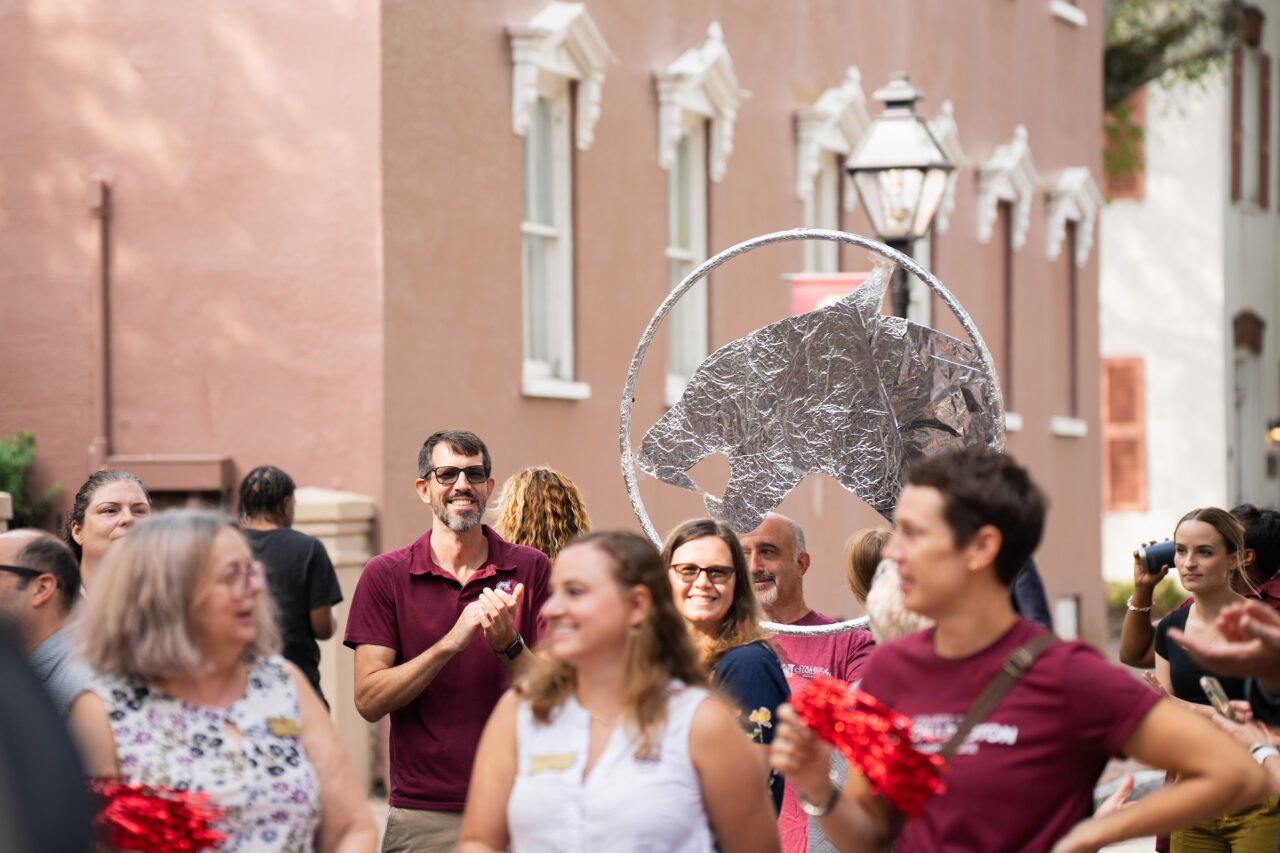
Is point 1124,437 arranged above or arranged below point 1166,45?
below

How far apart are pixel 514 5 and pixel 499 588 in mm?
6936

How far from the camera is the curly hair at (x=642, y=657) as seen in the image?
352cm

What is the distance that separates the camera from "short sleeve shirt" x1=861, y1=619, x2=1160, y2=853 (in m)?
3.27

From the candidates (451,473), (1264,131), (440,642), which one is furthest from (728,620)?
(1264,131)

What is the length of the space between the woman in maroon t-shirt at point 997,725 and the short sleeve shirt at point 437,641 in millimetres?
1743

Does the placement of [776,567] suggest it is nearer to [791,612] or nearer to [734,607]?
[791,612]

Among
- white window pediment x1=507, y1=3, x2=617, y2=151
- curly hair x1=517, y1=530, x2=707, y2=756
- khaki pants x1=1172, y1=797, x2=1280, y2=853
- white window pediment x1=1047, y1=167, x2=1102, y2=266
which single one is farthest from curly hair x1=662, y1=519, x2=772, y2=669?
white window pediment x1=1047, y1=167, x2=1102, y2=266

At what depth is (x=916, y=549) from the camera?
3.39 m

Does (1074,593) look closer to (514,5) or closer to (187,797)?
(514,5)

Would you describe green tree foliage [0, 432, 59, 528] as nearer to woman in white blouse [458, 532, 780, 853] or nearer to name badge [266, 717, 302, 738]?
name badge [266, 717, 302, 738]

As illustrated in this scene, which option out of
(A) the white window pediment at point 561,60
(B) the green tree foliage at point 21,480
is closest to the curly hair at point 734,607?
(B) the green tree foliage at point 21,480

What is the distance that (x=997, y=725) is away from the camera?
10.8 feet

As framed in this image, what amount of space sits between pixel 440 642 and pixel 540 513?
0.94m

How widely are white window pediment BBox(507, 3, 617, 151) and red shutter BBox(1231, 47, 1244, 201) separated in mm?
17184
